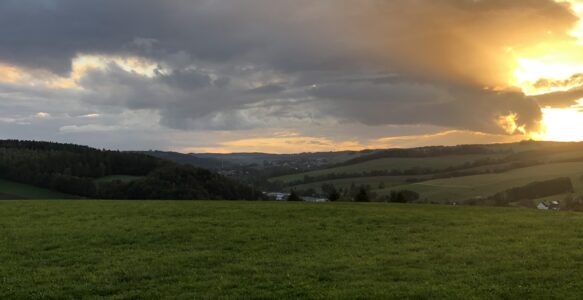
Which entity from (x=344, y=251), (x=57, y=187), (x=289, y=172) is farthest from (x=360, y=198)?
(x=289, y=172)

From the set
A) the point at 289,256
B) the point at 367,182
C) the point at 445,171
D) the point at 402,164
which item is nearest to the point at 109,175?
the point at 367,182

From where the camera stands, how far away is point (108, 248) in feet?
65.9

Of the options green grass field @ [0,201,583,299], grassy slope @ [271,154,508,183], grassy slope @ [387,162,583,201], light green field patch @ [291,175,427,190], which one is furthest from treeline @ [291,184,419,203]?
grassy slope @ [271,154,508,183]

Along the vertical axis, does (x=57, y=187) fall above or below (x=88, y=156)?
below

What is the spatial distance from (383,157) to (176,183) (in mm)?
107263

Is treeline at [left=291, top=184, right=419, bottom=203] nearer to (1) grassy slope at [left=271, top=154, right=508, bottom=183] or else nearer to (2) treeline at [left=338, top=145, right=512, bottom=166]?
(1) grassy slope at [left=271, top=154, right=508, bottom=183]

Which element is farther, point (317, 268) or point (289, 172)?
point (289, 172)

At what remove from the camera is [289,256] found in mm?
18172

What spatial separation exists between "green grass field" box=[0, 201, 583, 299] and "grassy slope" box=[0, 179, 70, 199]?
76.4 metres

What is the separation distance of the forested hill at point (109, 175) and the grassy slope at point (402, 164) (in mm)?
52928

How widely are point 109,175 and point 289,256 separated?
110 m

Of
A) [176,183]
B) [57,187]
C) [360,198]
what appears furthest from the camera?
→ [57,187]

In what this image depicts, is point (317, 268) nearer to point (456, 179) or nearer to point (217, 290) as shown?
point (217, 290)

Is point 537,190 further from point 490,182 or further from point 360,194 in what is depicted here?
point 360,194
